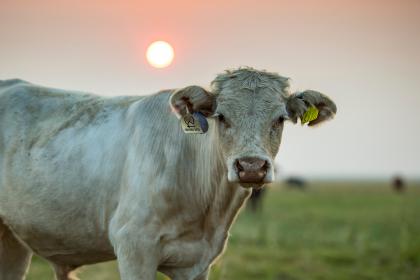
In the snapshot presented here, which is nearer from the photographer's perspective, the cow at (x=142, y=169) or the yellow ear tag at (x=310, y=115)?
the cow at (x=142, y=169)

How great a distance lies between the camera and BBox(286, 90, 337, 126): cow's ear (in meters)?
6.42

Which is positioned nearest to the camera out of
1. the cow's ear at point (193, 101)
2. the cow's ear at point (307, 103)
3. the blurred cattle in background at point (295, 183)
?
the cow's ear at point (193, 101)

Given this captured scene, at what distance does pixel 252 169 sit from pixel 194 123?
871 millimetres

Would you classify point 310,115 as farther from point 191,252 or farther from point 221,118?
point 191,252

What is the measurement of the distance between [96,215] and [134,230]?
61 centimetres

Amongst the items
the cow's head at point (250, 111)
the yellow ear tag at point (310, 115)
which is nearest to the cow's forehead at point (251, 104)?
the cow's head at point (250, 111)

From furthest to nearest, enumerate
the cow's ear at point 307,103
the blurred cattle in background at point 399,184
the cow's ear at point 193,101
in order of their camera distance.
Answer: the blurred cattle in background at point 399,184 < the cow's ear at point 307,103 < the cow's ear at point 193,101

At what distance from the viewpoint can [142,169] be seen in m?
6.71

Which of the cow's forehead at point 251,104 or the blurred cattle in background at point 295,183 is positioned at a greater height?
the cow's forehead at point 251,104

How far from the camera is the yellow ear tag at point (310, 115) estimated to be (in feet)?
21.3

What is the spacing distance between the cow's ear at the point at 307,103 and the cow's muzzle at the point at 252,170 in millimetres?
809

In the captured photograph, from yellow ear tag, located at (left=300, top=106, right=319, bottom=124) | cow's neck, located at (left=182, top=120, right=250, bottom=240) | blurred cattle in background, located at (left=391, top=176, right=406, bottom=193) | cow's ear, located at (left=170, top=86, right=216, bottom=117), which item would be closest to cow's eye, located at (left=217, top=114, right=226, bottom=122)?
cow's ear, located at (left=170, top=86, right=216, bottom=117)

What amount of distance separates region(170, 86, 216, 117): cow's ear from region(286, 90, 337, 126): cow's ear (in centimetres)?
64

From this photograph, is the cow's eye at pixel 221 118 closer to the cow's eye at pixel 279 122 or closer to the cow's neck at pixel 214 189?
the cow's neck at pixel 214 189
